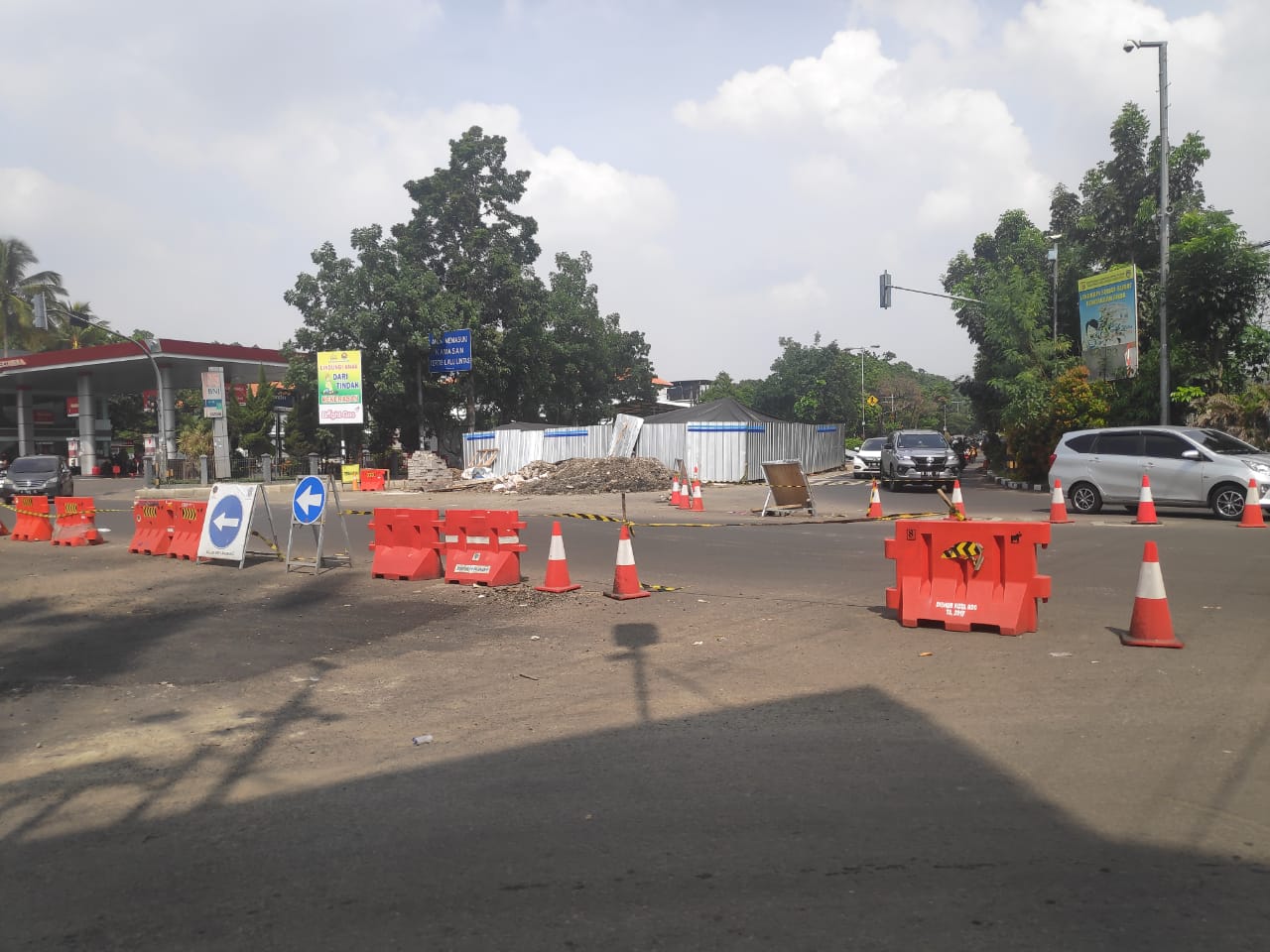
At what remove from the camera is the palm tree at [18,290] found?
2436 inches

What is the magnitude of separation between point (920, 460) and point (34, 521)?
2071 centimetres

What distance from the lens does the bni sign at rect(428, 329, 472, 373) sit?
43.5m

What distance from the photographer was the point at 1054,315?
29609 millimetres

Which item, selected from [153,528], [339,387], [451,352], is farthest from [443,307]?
[153,528]

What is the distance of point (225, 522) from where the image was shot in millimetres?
13688

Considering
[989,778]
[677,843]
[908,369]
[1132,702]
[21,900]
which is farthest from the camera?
[908,369]

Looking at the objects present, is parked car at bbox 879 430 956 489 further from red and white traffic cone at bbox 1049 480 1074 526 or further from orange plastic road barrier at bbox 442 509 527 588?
orange plastic road barrier at bbox 442 509 527 588

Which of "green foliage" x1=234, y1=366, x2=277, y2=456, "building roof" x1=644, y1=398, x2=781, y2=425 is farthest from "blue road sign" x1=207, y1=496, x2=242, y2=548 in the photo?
"green foliage" x1=234, y1=366, x2=277, y2=456

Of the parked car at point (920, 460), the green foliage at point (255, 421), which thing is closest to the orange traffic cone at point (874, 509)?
the parked car at point (920, 460)

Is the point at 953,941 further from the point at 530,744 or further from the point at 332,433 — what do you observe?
the point at 332,433

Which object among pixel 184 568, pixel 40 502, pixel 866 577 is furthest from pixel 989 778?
pixel 40 502

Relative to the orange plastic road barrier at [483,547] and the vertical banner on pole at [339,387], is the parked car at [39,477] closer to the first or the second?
the vertical banner on pole at [339,387]

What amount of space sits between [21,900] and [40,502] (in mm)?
17580

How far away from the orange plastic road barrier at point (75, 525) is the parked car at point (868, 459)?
85.5ft
